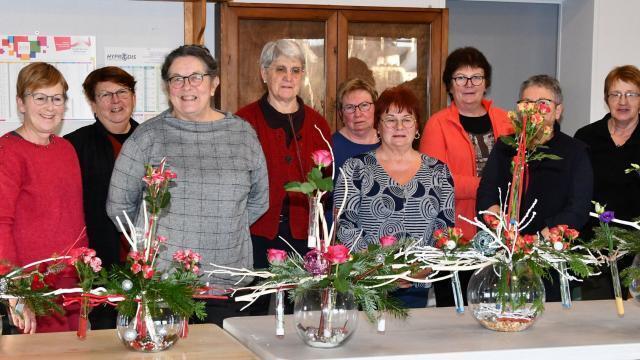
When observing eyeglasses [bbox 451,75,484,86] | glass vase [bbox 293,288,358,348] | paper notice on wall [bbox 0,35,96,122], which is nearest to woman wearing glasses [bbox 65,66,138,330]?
paper notice on wall [bbox 0,35,96,122]

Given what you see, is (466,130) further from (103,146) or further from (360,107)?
(103,146)

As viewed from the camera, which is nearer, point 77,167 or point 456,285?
point 456,285

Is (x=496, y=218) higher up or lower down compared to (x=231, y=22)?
lower down

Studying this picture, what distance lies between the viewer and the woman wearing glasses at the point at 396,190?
3424mm

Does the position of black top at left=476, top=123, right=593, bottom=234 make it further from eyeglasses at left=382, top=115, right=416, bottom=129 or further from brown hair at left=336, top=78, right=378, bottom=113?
brown hair at left=336, top=78, right=378, bottom=113

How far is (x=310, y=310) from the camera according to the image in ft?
7.40

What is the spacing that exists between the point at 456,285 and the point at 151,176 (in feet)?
3.18

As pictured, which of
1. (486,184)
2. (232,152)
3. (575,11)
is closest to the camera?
(232,152)

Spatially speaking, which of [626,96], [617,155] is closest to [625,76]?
[626,96]

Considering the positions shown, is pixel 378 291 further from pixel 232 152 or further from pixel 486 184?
pixel 486 184

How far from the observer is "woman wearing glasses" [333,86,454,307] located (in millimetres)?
3424

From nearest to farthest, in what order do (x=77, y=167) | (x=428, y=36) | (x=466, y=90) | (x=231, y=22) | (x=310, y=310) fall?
(x=310, y=310) → (x=77, y=167) → (x=466, y=90) → (x=231, y=22) → (x=428, y=36)

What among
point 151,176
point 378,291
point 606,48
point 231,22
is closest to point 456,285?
point 378,291

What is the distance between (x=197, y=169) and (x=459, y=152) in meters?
1.44
